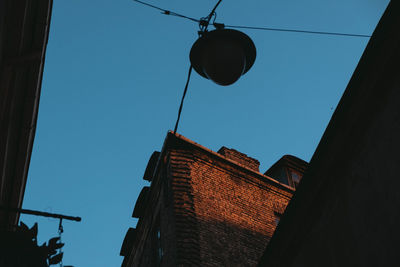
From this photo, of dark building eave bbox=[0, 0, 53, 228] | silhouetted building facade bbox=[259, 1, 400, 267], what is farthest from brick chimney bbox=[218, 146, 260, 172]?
dark building eave bbox=[0, 0, 53, 228]

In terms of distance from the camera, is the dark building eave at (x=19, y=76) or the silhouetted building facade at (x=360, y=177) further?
the dark building eave at (x=19, y=76)

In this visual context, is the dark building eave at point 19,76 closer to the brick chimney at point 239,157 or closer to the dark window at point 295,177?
the brick chimney at point 239,157

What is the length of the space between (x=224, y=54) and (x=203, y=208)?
21.5 feet

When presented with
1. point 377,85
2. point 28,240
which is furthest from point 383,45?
point 28,240

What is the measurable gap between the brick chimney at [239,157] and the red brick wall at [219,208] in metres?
0.78

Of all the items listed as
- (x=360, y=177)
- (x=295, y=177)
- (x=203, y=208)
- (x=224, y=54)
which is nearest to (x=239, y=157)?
(x=295, y=177)

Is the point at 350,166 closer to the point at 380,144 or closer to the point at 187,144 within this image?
the point at 380,144

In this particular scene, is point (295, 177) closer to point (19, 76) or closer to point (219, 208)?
point (219, 208)

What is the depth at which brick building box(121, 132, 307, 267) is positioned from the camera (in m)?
10.3

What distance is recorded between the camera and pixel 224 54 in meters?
5.20

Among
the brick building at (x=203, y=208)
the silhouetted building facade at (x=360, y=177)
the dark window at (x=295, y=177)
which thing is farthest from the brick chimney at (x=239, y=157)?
the silhouetted building facade at (x=360, y=177)

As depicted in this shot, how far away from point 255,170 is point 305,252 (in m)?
7.51

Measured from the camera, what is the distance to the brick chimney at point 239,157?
1381 cm

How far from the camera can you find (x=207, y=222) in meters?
10.8
